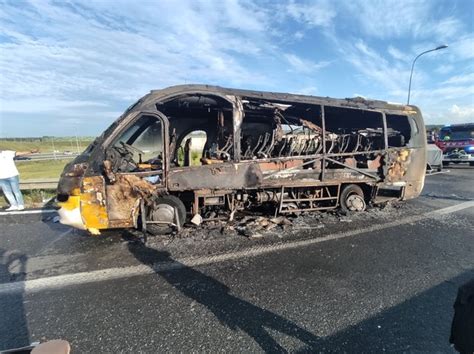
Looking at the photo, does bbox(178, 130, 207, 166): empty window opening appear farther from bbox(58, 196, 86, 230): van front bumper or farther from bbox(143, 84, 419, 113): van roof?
bbox(58, 196, 86, 230): van front bumper

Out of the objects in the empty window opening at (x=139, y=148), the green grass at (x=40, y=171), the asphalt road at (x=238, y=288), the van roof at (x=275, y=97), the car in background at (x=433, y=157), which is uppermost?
the van roof at (x=275, y=97)

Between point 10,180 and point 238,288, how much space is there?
6.26m

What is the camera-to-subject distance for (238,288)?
3352mm

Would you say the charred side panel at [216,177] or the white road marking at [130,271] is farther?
the charred side panel at [216,177]

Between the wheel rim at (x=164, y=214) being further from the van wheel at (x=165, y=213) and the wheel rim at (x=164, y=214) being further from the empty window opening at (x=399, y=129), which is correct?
the empty window opening at (x=399, y=129)

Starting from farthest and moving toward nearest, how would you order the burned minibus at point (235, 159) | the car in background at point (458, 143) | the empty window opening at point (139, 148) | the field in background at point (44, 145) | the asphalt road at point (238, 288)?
the field in background at point (44, 145) < the car in background at point (458, 143) < the empty window opening at point (139, 148) < the burned minibus at point (235, 159) < the asphalt road at point (238, 288)

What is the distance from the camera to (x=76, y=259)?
13.6 ft

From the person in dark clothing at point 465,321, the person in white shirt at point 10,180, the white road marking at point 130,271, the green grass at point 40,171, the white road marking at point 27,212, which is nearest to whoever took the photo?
the person in dark clothing at point 465,321

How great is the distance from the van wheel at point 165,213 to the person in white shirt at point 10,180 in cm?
408

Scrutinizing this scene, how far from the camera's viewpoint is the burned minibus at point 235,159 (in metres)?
4.55

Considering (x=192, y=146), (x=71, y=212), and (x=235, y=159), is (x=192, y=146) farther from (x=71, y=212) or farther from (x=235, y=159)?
(x=71, y=212)

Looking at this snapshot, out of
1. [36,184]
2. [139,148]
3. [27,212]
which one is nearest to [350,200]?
[139,148]

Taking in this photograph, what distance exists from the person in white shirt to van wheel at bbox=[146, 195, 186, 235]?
13.4ft

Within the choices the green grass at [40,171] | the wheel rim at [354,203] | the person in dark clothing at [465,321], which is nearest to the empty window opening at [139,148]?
the wheel rim at [354,203]
